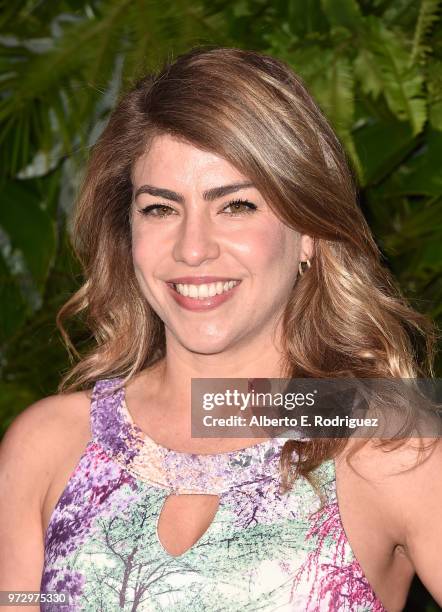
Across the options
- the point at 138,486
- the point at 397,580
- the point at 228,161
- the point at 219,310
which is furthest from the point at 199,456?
the point at 228,161

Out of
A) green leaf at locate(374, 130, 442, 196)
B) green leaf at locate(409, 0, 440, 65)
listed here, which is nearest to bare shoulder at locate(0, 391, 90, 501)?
green leaf at locate(374, 130, 442, 196)

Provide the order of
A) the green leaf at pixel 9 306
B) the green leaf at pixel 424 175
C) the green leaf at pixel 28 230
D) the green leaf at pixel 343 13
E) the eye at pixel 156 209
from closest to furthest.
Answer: the eye at pixel 156 209, the green leaf at pixel 343 13, the green leaf at pixel 424 175, the green leaf at pixel 28 230, the green leaf at pixel 9 306

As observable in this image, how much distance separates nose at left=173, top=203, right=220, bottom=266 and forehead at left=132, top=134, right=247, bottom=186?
76mm

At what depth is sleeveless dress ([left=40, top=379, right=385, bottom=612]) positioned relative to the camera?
2279 millimetres

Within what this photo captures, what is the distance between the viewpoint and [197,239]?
2.31 meters

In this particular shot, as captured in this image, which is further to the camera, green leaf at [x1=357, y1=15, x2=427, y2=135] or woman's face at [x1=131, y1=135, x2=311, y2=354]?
green leaf at [x1=357, y1=15, x2=427, y2=135]

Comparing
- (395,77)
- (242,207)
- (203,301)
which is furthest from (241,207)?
(395,77)

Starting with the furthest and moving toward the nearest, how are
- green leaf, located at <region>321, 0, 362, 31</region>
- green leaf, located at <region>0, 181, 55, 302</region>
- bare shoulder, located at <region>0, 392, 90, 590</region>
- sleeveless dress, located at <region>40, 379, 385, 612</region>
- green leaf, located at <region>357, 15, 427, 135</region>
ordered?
green leaf, located at <region>0, 181, 55, 302</region>
green leaf, located at <region>321, 0, 362, 31</region>
green leaf, located at <region>357, 15, 427, 135</region>
bare shoulder, located at <region>0, 392, 90, 590</region>
sleeveless dress, located at <region>40, 379, 385, 612</region>

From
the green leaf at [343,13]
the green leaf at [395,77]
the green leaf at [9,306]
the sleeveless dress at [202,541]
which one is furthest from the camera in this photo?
the green leaf at [9,306]

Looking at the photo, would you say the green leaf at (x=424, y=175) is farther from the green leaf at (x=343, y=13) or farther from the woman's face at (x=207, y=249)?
the woman's face at (x=207, y=249)

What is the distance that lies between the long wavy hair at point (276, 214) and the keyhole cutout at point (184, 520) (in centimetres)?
19

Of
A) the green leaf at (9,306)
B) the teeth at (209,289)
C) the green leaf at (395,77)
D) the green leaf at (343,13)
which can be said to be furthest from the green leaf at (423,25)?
the green leaf at (9,306)

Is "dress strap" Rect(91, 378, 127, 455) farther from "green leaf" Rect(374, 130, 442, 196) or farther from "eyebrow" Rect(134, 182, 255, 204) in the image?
"green leaf" Rect(374, 130, 442, 196)

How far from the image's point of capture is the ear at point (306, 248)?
8.19 ft
